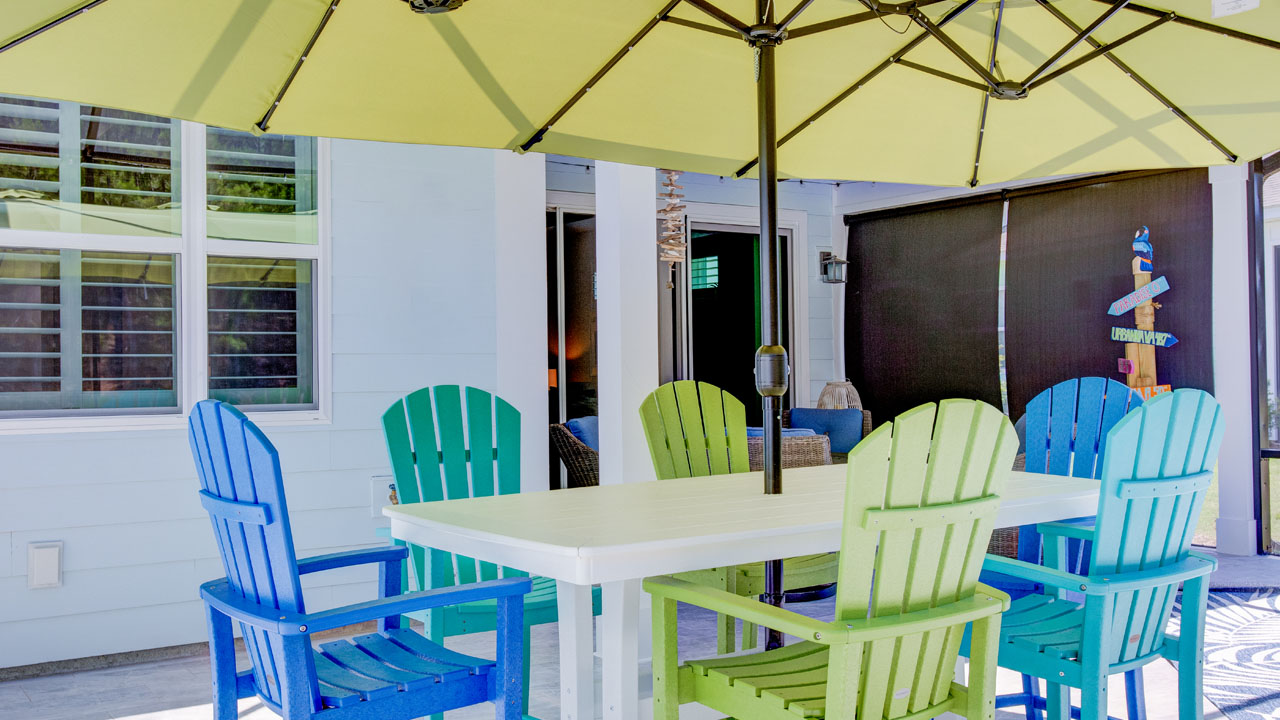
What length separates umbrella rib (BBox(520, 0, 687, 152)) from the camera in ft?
8.87

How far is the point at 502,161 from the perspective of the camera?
488 centimetres

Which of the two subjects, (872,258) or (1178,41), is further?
(872,258)

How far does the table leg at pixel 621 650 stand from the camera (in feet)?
6.59

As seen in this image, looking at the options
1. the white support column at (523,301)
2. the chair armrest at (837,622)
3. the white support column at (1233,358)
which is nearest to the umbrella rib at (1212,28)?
the chair armrest at (837,622)

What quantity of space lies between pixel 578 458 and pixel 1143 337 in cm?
442

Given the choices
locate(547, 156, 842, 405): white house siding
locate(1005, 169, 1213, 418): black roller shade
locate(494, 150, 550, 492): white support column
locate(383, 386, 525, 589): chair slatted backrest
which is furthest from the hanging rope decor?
locate(383, 386, 525, 589): chair slatted backrest

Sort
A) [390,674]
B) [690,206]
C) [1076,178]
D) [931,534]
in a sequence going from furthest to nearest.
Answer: [690,206]
[1076,178]
[390,674]
[931,534]

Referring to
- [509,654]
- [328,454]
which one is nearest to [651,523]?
[509,654]

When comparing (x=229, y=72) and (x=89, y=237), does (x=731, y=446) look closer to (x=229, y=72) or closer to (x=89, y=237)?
(x=229, y=72)

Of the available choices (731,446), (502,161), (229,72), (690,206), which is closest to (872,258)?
(690,206)

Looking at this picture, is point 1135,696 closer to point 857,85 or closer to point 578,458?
point 857,85

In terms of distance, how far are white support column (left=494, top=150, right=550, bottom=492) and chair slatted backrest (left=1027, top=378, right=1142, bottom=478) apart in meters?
2.27

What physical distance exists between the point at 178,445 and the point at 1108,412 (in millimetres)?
3765

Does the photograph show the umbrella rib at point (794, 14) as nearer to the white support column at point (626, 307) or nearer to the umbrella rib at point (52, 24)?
the white support column at point (626, 307)
